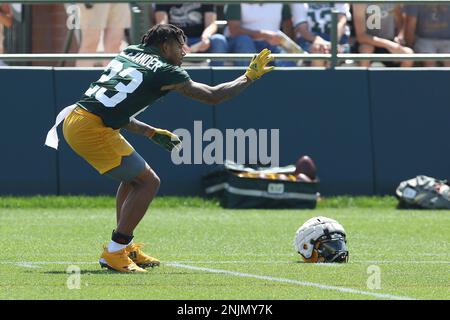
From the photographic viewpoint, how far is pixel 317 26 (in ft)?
63.7

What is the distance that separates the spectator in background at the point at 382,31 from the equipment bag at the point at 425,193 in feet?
7.44

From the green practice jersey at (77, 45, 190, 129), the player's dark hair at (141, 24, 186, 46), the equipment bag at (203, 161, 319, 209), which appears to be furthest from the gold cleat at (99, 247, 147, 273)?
the equipment bag at (203, 161, 319, 209)

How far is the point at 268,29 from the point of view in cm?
1911

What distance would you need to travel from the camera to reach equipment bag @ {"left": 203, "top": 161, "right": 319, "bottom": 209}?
58.5ft

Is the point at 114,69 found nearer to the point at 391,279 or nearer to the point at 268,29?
the point at 391,279

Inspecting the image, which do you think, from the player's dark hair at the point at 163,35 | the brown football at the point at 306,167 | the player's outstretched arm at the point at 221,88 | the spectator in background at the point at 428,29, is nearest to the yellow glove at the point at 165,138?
the player's outstretched arm at the point at 221,88

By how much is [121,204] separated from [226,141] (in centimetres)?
703

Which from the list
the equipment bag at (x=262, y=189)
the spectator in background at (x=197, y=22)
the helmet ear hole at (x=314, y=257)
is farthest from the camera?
the spectator in background at (x=197, y=22)

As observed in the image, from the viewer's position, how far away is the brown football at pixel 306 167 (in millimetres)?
18266

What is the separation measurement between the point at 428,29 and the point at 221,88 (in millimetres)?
9101

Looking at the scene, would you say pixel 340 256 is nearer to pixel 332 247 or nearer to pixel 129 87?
pixel 332 247

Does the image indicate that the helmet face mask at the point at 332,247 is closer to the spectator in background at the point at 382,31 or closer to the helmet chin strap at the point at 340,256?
the helmet chin strap at the point at 340,256

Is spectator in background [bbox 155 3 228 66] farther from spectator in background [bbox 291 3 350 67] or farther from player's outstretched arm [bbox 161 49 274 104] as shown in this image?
player's outstretched arm [bbox 161 49 274 104]
